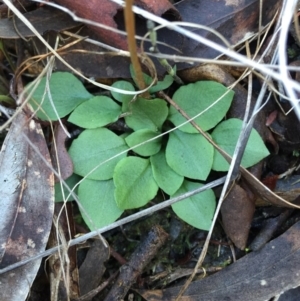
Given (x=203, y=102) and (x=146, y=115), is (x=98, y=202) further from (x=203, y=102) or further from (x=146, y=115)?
(x=203, y=102)

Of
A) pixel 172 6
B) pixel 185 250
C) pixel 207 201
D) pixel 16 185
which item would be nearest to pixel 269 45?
pixel 172 6

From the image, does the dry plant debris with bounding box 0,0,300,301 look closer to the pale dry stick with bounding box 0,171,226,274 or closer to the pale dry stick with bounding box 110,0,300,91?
the pale dry stick with bounding box 0,171,226,274

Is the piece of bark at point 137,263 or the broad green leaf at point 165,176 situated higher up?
the broad green leaf at point 165,176

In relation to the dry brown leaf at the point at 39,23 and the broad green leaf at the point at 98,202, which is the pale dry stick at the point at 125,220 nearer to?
the broad green leaf at the point at 98,202

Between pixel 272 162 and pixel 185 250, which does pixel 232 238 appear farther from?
pixel 272 162

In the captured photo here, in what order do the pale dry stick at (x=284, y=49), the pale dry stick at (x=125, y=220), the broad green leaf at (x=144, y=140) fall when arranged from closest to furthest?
the pale dry stick at (x=284, y=49), the pale dry stick at (x=125, y=220), the broad green leaf at (x=144, y=140)

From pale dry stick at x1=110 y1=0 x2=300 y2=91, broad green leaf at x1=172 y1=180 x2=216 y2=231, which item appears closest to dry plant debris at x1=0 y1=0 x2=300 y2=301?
broad green leaf at x1=172 y1=180 x2=216 y2=231

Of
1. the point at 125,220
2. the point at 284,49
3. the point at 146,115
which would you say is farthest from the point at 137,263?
the point at 284,49

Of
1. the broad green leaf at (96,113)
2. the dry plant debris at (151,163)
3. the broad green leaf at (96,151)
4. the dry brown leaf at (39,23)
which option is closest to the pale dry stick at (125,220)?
the dry plant debris at (151,163)
